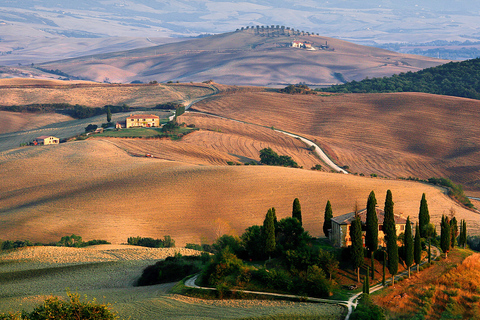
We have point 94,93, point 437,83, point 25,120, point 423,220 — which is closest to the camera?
point 423,220

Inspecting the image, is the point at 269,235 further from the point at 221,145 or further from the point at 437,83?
the point at 437,83

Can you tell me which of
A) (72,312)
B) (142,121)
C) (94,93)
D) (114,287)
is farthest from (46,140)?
(72,312)

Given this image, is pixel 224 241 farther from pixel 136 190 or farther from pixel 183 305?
pixel 136 190

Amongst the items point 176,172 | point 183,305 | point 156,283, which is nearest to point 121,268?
point 156,283

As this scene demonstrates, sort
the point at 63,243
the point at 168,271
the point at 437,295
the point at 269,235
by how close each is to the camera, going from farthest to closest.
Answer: the point at 63,243 < the point at 168,271 < the point at 269,235 < the point at 437,295

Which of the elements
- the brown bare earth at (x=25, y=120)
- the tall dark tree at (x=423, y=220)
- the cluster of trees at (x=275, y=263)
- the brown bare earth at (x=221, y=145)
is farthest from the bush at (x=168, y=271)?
the brown bare earth at (x=25, y=120)

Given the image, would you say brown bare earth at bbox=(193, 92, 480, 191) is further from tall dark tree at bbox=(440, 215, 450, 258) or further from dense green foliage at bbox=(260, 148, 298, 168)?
tall dark tree at bbox=(440, 215, 450, 258)

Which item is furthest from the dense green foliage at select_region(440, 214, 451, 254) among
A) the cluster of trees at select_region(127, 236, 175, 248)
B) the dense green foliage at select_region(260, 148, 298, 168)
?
the dense green foliage at select_region(260, 148, 298, 168)

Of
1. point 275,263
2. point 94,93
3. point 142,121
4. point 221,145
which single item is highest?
point 94,93
